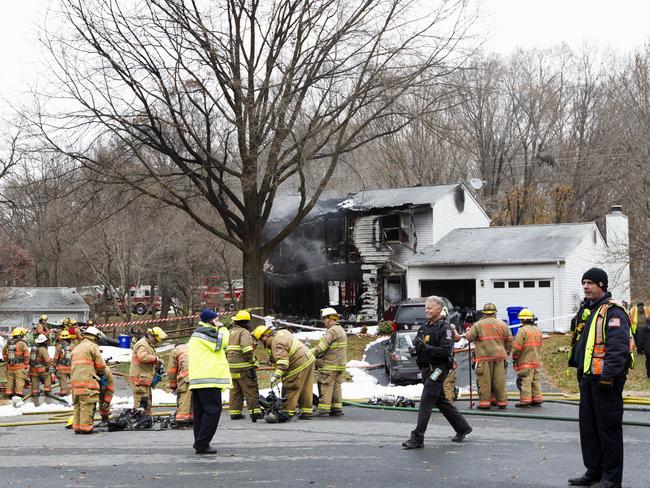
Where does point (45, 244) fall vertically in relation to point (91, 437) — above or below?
above

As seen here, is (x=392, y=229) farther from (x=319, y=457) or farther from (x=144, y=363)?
(x=319, y=457)

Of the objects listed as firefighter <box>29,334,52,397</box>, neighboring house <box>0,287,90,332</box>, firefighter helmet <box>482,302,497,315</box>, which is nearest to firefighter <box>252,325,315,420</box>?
firefighter helmet <box>482,302,497,315</box>

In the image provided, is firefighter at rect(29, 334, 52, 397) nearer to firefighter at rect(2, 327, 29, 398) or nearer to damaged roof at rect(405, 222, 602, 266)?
firefighter at rect(2, 327, 29, 398)

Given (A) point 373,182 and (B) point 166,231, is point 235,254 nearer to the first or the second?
(B) point 166,231

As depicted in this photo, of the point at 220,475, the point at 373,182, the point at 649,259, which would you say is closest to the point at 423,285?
the point at 649,259

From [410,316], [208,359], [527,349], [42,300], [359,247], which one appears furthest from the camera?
[42,300]

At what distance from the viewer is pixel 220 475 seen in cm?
896

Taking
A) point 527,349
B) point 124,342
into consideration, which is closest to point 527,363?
A: point 527,349

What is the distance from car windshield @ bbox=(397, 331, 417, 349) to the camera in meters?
20.5

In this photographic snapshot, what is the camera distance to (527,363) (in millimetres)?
14969

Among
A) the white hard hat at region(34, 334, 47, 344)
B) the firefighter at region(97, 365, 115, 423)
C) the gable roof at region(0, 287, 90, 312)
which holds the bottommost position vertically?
the firefighter at region(97, 365, 115, 423)

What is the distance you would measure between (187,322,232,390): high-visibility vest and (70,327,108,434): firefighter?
10.1ft

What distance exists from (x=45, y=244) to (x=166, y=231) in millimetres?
14247

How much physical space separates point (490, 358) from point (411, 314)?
12.1m
